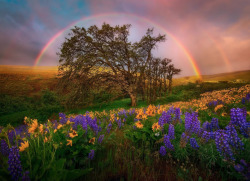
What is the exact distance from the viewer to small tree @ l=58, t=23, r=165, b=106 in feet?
50.9

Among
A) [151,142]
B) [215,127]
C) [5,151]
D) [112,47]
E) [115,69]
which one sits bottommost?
[151,142]

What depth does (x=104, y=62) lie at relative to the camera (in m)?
17.6

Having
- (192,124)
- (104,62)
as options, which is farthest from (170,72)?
(192,124)

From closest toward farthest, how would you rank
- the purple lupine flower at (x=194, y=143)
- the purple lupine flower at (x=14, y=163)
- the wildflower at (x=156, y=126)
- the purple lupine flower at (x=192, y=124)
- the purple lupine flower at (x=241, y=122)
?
the purple lupine flower at (x=14, y=163) → the purple lupine flower at (x=241, y=122) → the purple lupine flower at (x=194, y=143) → the purple lupine flower at (x=192, y=124) → the wildflower at (x=156, y=126)

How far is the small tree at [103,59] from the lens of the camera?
1550 cm

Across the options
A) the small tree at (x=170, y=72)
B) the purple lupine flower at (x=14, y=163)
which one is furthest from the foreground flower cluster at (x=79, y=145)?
the small tree at (x=170, y=72)

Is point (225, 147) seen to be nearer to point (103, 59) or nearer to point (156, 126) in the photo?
point (156, 126)

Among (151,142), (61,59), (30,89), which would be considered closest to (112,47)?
(61,59)

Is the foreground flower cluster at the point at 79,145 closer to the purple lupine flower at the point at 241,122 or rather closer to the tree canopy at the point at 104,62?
the purple lupine flower at the point at 241,122

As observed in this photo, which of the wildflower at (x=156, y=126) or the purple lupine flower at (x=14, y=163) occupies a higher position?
the purple lupine flower at (x=14, y=163)

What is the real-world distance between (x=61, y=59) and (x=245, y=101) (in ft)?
53.4

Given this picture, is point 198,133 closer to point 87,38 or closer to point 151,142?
point 151,142

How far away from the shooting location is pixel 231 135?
6.70ft

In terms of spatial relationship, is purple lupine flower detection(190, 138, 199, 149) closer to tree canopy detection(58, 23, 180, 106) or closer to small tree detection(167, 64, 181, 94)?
tree canopy detection(58, 23, 180, 106)
